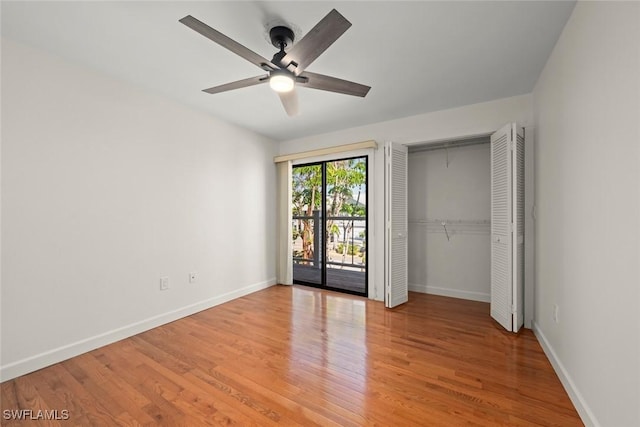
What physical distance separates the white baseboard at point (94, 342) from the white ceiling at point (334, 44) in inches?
92.4

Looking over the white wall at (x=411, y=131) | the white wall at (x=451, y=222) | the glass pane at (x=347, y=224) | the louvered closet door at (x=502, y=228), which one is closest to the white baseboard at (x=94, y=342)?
the glass pane at (x=347, y=224)

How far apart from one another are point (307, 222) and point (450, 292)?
240 centimetres

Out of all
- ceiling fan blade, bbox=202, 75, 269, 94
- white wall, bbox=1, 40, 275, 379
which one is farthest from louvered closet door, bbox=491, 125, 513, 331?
white wall, bbox=1, 40, 275, 379

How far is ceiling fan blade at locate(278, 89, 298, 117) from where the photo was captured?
201cm

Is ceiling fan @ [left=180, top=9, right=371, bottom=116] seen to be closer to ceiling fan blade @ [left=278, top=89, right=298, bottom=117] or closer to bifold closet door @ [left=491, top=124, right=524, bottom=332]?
ceiling fan blade @ [left=278, top=89, right=298, bottom=117]

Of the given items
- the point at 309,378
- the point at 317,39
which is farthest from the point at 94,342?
the point at 317,39

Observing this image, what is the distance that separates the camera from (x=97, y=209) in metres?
2.43

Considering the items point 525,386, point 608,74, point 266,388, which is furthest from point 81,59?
point 525,386

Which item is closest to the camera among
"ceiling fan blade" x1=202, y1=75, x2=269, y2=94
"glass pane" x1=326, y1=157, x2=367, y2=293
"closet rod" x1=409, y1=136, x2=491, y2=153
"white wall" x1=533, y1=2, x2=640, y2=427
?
"white wall" x1=533, y1=2, x2=640, y2=427

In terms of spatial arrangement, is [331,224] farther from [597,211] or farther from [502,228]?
[597,211]

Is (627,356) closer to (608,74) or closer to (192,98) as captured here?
(608,74)

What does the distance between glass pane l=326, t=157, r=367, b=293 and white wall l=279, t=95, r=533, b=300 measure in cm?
24

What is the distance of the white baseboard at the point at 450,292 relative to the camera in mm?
3604

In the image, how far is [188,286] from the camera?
3.22 m
